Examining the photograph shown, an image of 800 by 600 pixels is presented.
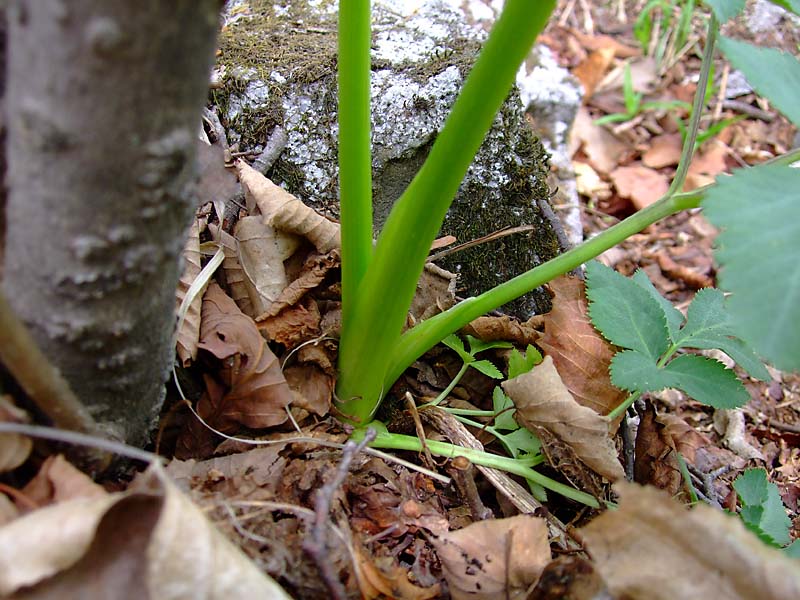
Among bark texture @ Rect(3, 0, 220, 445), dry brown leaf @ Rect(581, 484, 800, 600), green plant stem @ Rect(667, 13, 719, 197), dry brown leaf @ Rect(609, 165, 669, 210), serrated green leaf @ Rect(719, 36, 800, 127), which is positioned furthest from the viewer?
dry brown leaf @ Rect(609, 165, 669, 210)

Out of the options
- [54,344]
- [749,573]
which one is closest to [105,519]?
[54,344]

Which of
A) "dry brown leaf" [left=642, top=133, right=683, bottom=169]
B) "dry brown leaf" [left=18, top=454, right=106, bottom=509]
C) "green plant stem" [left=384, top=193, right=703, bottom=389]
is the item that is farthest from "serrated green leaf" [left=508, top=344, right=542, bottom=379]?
"dry brown leaf" [left=642, top=133, right=683, bottom=169]

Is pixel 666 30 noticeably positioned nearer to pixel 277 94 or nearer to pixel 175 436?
pixel 277 94

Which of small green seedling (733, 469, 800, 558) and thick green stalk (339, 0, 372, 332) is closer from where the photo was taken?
thick green stalk (339, 0, 372, 332)

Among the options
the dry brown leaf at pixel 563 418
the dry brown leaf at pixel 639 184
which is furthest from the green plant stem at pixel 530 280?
the dry brown leaf at pixel 639 184

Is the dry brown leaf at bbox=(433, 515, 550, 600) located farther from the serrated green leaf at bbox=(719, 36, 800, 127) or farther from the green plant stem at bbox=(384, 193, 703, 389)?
the serrated green leaf at bbox=(719, 36, 800, 127)

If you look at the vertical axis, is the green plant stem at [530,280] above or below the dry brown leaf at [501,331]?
above

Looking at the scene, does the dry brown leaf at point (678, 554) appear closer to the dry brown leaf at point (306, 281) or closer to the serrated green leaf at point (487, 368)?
the serrated green leaf at point (487, 368)
